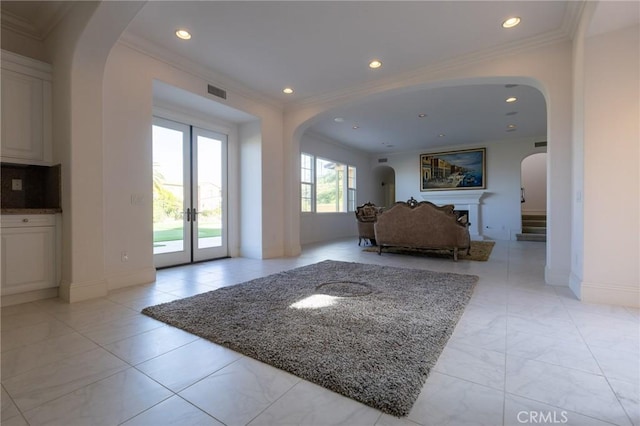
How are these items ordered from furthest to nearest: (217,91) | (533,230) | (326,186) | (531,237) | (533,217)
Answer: (533,217)
(533,230)
(326,186)
(531,237)
(217,91)

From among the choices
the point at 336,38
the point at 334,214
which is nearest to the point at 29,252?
the point at 336,38

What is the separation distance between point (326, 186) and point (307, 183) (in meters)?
0.96

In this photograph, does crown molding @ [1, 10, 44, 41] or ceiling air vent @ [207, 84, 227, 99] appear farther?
ceiling air vent @ [207, 84, 227, 99]

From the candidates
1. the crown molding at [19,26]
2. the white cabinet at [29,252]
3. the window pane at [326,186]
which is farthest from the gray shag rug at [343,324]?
the window pane at [326,186]

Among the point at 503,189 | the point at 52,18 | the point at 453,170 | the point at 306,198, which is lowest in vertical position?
the point at 306,198

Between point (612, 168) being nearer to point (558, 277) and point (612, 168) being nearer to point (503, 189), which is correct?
point (558, 277)

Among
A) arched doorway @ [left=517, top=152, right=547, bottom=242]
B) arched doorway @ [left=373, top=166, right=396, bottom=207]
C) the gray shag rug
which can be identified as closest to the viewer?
the gray shag rug

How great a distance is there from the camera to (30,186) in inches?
125

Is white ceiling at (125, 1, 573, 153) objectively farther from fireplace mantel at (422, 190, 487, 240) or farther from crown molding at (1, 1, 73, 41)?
fireplace mantel at (422, 190, 487, 240)

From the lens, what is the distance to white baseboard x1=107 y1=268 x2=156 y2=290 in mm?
3312

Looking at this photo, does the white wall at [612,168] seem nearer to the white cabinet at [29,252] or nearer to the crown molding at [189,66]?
the crown molding at [189,66]

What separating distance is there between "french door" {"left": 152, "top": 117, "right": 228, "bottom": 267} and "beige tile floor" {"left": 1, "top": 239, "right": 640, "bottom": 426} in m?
1.97

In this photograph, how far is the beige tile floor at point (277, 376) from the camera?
1.27 meters

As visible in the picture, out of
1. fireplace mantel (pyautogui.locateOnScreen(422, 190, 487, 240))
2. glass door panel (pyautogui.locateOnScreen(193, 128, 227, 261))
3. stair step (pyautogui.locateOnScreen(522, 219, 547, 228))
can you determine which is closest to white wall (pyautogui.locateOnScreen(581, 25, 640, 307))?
glass door panel (pyautogui.locateOnScreen(193, 128, 227, 261))
